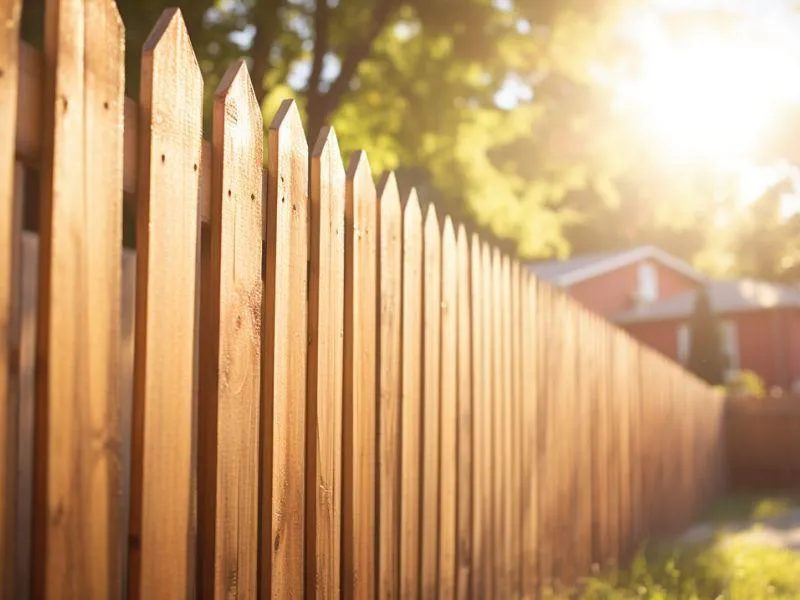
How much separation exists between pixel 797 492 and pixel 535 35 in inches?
339

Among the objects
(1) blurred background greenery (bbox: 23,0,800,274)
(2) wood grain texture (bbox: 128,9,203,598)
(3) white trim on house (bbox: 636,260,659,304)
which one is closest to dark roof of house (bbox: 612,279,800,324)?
(3) white trim on house (bbox: 636,260,659,304)

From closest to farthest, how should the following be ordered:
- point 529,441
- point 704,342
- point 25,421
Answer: point 529,441 < point 25,421 < point 704,342

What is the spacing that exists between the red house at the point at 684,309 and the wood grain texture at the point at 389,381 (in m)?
29.0

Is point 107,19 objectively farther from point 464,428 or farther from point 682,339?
point 682,339

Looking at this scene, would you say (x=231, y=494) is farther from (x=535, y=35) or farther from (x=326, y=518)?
(x=535, y=35)

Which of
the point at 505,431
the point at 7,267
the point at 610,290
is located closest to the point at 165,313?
the point at 7,267

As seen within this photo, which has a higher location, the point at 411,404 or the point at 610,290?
the point at 610,290

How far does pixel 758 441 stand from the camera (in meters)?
17.4

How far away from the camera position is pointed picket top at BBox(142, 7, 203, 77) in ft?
6.31

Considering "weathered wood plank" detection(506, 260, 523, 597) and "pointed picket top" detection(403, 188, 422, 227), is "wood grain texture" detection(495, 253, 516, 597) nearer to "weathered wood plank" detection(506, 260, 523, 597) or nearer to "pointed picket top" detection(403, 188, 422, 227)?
"weathered wood plank" detection(506, 260, 523, 597)

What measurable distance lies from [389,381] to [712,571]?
170 inches

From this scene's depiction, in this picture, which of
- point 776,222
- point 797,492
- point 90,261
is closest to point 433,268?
point 90,261

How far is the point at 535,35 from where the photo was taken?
1359 centimetres

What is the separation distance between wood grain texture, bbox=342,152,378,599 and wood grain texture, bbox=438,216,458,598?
2.07 ft
